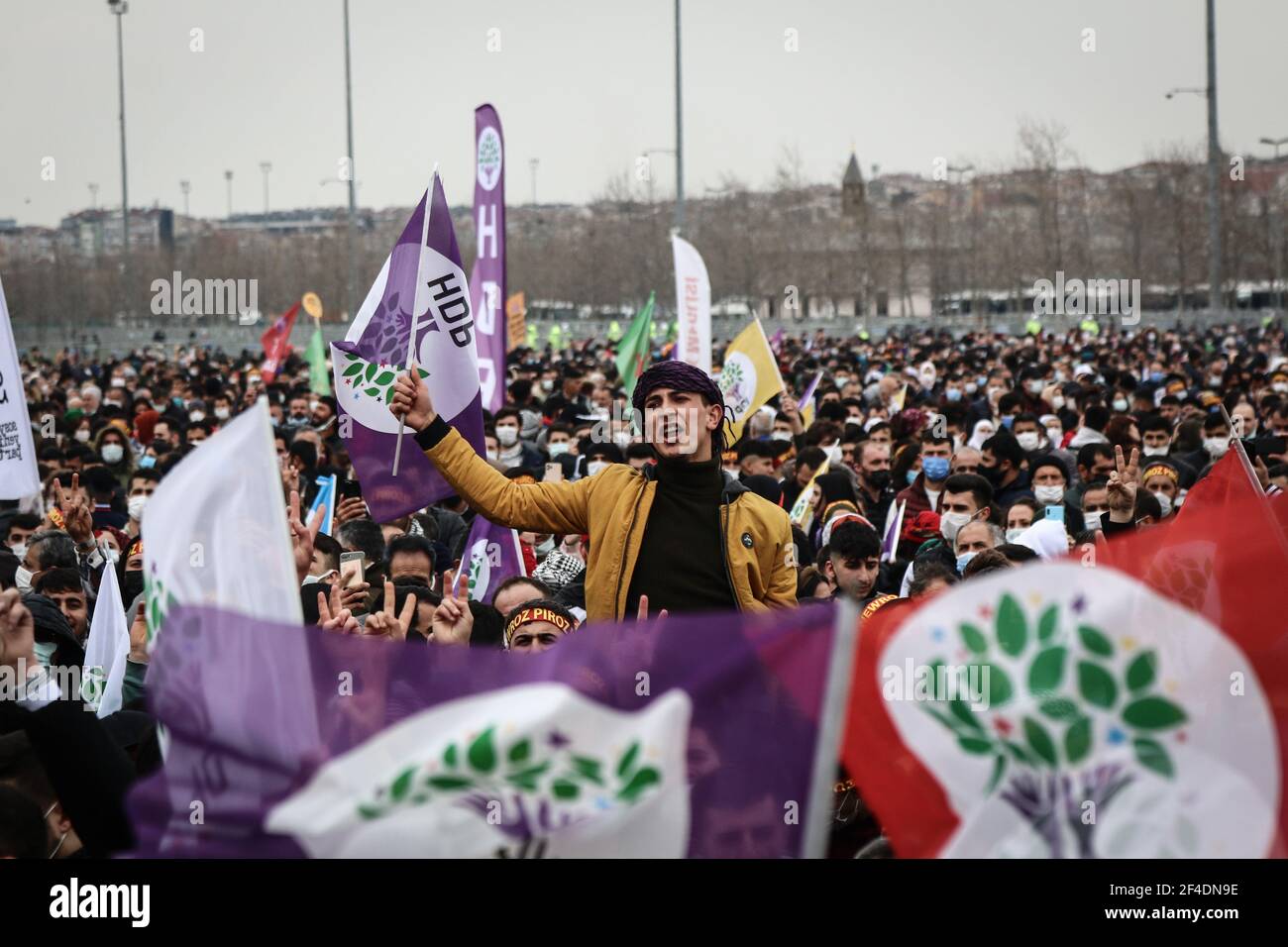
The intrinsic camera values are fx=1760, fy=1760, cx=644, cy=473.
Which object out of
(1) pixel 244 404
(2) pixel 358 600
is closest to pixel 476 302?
(2) pixel 358 600

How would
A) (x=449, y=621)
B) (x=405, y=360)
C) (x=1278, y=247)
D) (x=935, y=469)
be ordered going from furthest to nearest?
(x=1278, y=247), (x=935, y=469), (x=405, y=360), (x=449, y=621)

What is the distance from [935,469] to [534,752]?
8060 millimetres

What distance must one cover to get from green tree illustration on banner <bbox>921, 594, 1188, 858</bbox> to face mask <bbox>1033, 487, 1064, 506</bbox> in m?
7.25

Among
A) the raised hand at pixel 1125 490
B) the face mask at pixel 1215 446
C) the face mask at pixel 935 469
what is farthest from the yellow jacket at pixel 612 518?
the face mask at pixel 1215 446

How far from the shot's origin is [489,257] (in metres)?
10.6

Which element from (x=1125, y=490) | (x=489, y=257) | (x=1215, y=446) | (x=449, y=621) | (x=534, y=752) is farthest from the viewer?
(x=1215, y=446)

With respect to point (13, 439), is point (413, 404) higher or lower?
higher

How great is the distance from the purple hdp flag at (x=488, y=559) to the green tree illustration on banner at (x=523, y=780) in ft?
17.8

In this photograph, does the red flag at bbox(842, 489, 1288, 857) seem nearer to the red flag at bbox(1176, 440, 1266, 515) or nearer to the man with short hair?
the red flag at bbox(1176, 440, 1266, 515)

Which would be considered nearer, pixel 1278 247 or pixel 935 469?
pixel 935 469

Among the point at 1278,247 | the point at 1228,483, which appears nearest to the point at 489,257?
the point at 1228,483

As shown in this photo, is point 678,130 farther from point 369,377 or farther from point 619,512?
point 619,512

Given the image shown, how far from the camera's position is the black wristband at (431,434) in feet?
15.9

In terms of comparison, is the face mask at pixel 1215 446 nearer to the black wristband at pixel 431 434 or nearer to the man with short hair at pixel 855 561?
the man with short hair at pixel 855 561
